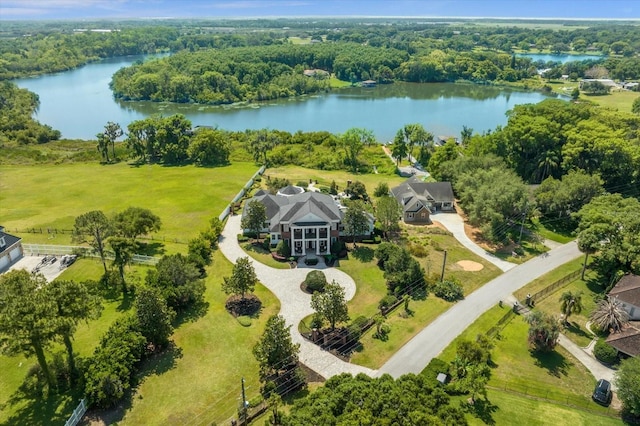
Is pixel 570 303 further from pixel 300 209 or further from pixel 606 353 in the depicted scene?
pixel 300 209

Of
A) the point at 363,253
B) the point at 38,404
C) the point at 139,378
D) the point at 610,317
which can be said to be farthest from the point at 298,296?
the point at 610,317

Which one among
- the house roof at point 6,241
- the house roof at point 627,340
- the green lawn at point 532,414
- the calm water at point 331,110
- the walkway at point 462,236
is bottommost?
the calm water at point 331,110

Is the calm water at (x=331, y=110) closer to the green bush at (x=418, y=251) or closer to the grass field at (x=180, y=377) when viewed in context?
the green bush at (x=418, y=251)

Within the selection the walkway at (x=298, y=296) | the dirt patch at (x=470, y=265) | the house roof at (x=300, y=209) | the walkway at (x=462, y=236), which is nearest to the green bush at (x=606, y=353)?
the walkway at (x=462, y=236)

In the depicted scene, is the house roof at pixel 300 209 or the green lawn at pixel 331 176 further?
the green lawn at pixel 331 176

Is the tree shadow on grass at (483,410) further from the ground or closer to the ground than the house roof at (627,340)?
closer to the ground

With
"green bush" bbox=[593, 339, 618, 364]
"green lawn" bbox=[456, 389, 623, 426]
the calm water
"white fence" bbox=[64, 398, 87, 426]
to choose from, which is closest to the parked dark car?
"green lawn" bbox=[456, 389, 623, 426]

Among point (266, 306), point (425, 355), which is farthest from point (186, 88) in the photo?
point (425, 355)

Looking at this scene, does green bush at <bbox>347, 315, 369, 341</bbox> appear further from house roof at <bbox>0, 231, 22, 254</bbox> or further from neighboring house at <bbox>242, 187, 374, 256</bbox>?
house roof at <bbox>0, 231, 22, 254</bbox>
